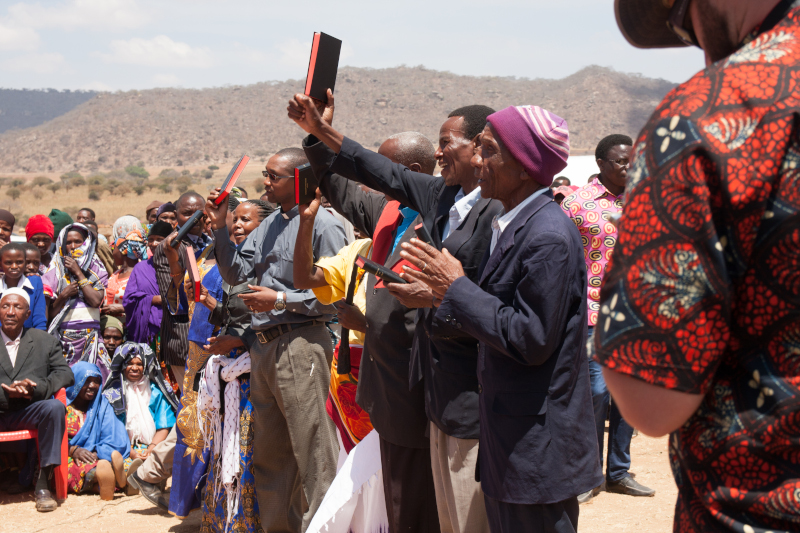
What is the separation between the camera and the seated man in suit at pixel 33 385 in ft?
21.1

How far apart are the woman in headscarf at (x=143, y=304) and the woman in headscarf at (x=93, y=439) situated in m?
0.60

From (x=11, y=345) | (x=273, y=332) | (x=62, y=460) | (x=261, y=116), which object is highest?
(x=261, y=116)

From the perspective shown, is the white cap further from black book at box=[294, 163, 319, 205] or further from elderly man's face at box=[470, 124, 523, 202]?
elderly man's face at box=[470, 124, 523, 202]

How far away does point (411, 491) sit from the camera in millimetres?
3484

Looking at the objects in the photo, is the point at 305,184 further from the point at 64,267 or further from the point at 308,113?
the point at 64,267

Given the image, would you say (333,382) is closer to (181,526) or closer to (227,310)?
(227,310)

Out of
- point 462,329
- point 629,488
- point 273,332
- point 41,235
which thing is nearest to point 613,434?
point 629,488

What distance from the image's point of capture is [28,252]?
7684mm

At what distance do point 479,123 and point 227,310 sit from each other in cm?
225

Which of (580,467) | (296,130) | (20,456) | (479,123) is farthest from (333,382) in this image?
(296,130)

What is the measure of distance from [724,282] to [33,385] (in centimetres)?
662

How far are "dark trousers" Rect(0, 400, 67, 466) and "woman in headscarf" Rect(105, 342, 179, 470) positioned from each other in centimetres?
57

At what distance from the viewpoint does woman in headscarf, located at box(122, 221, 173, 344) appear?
24.4 feet

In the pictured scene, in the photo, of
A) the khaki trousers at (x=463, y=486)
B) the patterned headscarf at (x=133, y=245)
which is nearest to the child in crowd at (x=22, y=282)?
the patterned headscarf at (x=133, y=245)
